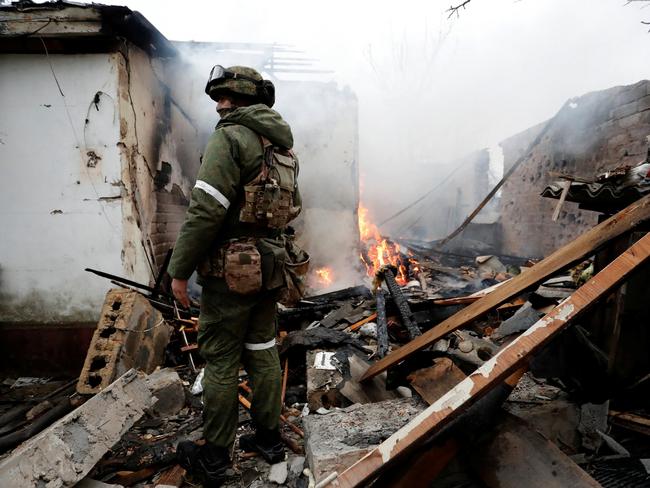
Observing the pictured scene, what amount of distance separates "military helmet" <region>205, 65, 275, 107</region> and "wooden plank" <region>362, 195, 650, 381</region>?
2.04 metres

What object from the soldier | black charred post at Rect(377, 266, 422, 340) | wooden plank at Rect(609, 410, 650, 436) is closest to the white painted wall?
the soldier

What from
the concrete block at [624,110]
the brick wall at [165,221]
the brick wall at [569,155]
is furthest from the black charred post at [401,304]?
the concrete block at [624,110]

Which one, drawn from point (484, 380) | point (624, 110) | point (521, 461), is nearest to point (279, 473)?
point (521, 461)

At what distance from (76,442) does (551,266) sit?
2.91 metres

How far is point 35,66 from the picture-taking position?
3.96 metres

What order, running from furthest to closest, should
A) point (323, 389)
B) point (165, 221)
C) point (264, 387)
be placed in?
point (165, 221)
point (323, 389)
point (264, 387)

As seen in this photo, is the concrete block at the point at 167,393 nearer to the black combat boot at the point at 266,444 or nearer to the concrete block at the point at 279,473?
the black combat boot at the point at 266,444

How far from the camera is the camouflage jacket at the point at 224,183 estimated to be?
7.00 ft

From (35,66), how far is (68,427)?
405 cm

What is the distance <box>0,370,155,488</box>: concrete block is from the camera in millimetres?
1741

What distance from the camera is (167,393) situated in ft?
9.91

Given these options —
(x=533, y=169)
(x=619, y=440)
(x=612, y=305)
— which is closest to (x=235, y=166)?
(x=612, y=305)

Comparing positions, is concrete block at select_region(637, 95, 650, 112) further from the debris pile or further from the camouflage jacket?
the camouflage jacket

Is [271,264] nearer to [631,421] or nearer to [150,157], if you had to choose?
[631,421]
